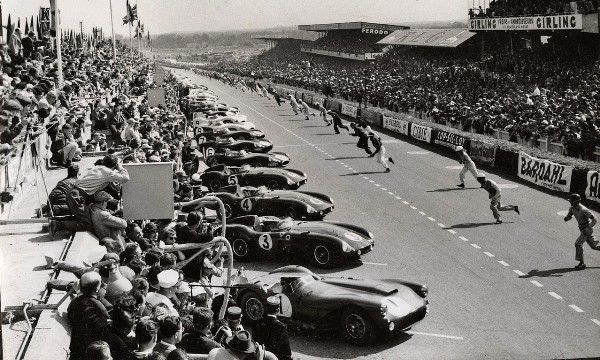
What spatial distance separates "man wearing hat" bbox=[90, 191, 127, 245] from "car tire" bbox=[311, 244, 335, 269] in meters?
4.84

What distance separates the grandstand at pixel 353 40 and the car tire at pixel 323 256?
71.8 m

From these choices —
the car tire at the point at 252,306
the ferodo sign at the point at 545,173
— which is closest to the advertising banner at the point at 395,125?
the ferodo sign at the point at 545,173

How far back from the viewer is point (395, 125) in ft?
132

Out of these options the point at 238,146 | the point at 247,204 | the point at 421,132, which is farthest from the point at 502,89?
the point at 247,204

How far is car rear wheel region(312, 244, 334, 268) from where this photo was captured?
1479 centimetres

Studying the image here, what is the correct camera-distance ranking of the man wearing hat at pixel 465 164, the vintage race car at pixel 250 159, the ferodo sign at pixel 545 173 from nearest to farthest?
the ferodo sign at pixel 545 173 < the man wearing hat at pixel 465 164 < the vintage race car at pixel 250 159

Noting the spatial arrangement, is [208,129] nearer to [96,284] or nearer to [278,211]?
[278,211]

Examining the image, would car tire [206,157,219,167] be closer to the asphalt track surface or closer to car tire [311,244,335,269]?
the asphalt track surface

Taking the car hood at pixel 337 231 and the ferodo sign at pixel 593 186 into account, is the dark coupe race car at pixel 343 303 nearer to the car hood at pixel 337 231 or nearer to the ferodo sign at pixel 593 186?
the car hood at pixel 337 231

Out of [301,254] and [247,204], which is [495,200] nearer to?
[301,254]

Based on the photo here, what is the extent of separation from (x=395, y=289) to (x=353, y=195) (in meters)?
11.9

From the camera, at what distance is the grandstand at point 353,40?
88719 millimetres

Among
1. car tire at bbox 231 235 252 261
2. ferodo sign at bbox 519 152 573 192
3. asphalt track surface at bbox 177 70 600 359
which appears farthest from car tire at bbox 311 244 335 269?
ferodo sign at bbox 519 152 573 192

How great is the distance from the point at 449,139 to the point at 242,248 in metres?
18.4
